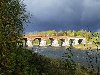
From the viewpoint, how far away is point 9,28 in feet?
61.5

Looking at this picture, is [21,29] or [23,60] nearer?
[21,29]

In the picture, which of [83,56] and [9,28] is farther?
[83,56]

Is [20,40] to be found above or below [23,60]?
above

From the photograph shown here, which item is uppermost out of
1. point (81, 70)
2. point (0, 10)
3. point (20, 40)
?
point (0, 10)

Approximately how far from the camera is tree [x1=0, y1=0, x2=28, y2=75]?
18.5 m

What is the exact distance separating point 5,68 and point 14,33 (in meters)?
2.36

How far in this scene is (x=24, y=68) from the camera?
74.8 feet

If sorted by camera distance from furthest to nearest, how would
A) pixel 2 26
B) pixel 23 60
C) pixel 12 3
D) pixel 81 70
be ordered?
pixel 81 70
pixel 23 60
pixel 12 3
pixel 2 26

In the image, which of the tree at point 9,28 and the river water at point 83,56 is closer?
the tree at point 9,28

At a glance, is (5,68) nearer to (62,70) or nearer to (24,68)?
(24,68)

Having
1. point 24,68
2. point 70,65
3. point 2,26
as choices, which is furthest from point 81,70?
point 2,26

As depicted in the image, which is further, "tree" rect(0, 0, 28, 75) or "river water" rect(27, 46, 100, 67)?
"river water" rect(27, 46, 100, 67)

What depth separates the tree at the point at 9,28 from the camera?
18.5 metres

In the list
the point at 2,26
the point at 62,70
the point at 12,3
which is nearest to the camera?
the point at 2,26
